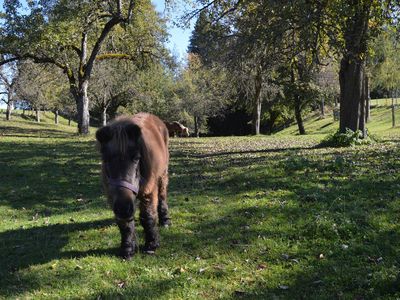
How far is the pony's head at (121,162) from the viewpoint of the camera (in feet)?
17.6

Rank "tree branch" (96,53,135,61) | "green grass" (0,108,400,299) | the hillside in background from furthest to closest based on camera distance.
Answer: the hillside in background
"tree branch" (96,53,135,61)
"green grass" (0,108,400,299)

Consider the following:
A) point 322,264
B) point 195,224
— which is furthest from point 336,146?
point 322,264

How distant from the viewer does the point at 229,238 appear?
24.0 feet

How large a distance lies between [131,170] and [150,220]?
136cm

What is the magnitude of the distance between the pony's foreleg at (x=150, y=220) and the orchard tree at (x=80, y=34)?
65.9ft

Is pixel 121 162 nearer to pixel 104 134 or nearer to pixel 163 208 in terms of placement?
pixel 104 134

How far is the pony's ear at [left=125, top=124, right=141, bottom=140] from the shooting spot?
564 centimetres

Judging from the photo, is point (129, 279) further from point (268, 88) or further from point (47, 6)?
point (268, 88)

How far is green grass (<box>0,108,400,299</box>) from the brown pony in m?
0.46

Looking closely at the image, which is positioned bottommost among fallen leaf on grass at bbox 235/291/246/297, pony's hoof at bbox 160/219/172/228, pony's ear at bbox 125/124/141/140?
fallen leaf on grass at bbox 235/291/246/297

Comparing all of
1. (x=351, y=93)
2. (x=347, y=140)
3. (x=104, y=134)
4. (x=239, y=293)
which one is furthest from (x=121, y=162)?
(x=351, y=93)

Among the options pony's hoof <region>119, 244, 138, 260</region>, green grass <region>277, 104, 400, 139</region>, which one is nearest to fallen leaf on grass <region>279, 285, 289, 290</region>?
pony's hoof <region>119, 244, 138, 260</region>

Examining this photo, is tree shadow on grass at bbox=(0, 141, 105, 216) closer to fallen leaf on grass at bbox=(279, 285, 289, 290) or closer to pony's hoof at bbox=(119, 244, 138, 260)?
pony's hoof at bbox=(119, 244, 138, 260)

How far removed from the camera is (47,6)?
2564 centimetres
